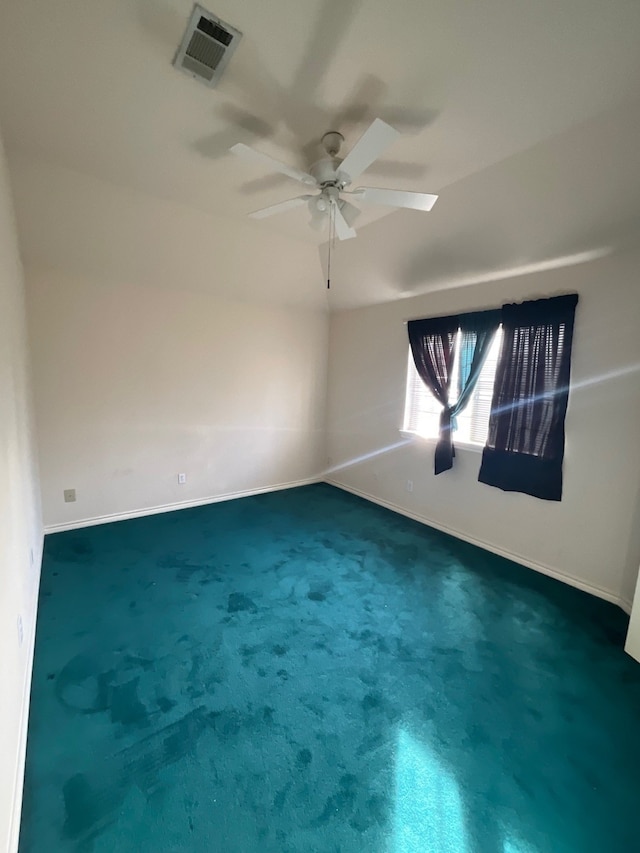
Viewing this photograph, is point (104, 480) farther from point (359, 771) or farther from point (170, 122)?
point (359, 771)

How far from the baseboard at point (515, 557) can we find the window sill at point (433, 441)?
2.79 feet

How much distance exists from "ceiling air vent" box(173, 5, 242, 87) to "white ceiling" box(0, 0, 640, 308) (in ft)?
0.12

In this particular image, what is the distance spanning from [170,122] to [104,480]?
10.4ft

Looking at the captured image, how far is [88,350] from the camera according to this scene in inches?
137

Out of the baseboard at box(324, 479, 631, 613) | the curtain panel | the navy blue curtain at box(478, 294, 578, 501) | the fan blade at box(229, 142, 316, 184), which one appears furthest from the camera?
the curtain panel

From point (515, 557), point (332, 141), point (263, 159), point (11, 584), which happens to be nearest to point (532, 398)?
point (515, 557)

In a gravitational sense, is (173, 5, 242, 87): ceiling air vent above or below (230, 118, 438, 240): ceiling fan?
above

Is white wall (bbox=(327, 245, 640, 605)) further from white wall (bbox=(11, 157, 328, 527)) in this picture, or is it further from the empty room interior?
white wall (bbox=(11, 157, 328, 527))

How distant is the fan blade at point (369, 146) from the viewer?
142 cm

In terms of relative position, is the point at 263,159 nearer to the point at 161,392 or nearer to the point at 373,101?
the point at 373,101

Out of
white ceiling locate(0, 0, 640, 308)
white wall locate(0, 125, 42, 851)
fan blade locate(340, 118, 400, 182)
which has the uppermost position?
white ceiling locate(0, 0, 640, 308)

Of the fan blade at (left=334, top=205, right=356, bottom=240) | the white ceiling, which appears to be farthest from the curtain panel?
the fan blade at (left=334, top=205, right=356, bottom=240)

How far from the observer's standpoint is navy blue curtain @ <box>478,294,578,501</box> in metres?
2.85

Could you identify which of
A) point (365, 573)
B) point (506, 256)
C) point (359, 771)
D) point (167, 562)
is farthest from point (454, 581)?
point (506, 256)
